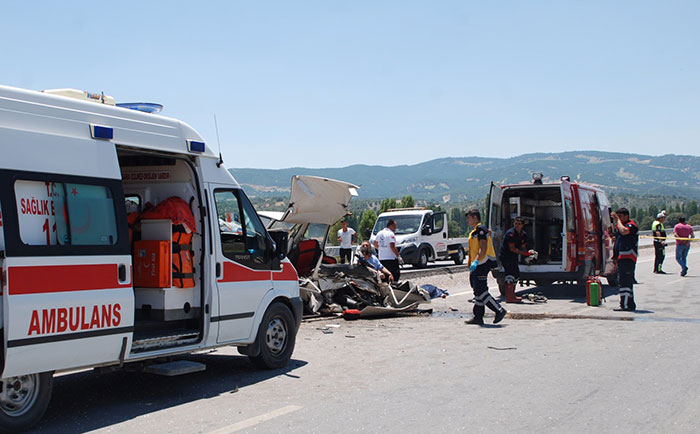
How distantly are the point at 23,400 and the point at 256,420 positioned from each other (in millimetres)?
1837

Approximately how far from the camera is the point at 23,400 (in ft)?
18.9

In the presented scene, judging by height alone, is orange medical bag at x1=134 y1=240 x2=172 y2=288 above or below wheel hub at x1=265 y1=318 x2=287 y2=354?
above

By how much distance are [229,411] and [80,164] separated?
248 centimetres

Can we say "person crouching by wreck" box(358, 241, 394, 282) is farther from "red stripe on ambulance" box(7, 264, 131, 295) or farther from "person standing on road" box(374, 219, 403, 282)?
"red stripe on ambulance" box(7, 264, 131, 295)

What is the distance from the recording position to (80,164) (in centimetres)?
621

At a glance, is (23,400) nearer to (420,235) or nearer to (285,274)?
(285,274)

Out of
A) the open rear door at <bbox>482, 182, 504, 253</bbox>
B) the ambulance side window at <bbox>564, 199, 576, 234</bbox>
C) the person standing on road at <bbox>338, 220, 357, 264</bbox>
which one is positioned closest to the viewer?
the ambulance side window at <bbox>564, 199, 576, 234</bbox>

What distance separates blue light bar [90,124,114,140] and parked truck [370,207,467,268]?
18.9 m

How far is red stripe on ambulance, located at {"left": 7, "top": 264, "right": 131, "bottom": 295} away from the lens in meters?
5.50

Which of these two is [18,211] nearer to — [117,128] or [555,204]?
[117,128]

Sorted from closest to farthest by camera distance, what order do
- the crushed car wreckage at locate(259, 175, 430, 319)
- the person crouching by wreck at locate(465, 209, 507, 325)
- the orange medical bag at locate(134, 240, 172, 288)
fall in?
the orange medical bag at locate(134, 240, 172, 288) → the person crouching by wreck at locate(465, 209, 507, 325) → the crushed car wreckage at locate(259, 175, 430, 319)

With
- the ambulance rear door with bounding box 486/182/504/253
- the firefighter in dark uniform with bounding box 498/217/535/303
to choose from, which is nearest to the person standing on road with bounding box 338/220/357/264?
the ambulance rear door with bounding box 486/182/504/253

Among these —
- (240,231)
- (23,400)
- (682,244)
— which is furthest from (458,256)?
(23,400)

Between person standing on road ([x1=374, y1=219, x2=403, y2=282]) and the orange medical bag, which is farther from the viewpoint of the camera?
person standing on road ([x1=374, y1=219, x2=403, y2=282])
